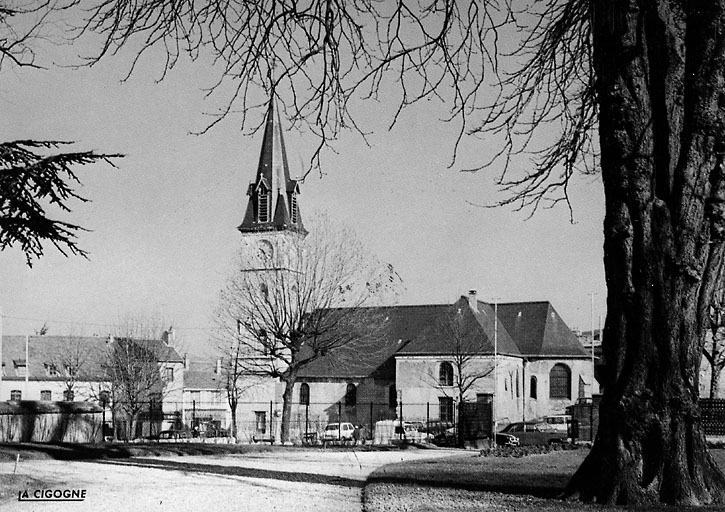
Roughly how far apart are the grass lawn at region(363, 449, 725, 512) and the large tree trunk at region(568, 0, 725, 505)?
0.61 meters

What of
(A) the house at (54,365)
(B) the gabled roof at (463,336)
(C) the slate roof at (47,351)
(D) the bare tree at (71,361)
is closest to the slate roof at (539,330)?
(B) the gabled roof at (463,336)

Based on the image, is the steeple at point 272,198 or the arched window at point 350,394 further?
the arched window at point 350,394

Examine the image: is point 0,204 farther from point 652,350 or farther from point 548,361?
point 548,361

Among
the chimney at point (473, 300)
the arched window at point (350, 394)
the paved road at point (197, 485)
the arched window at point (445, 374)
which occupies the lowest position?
the arched window at point (350, 394)

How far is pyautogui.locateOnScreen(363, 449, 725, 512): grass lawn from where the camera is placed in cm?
897

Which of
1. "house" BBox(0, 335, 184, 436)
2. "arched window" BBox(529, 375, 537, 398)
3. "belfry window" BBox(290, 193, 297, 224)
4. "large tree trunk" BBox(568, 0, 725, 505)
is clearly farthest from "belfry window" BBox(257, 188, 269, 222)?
"large tree trunk" BBox(568, 0, 725, 505)

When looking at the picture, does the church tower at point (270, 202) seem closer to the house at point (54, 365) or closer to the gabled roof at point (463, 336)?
the house at point (54, 365)

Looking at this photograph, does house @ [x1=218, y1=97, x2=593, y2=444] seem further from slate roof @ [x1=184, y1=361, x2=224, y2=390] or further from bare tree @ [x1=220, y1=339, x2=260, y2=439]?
slate roof @ [x1=184, y1=361, x2=224, y2=390]

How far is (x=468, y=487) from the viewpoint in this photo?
1084 cm

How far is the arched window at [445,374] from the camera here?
6900 centimetres

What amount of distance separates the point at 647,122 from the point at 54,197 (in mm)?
11683

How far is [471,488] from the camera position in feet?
35.2

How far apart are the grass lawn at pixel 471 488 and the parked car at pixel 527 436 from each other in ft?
61.5

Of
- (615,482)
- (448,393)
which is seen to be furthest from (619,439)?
(448,393)
